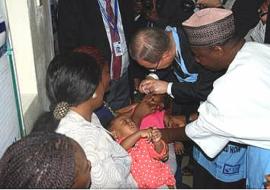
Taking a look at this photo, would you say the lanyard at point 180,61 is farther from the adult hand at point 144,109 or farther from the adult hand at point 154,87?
the adult hand at point 144,109

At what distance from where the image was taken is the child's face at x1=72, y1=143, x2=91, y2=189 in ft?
4.10

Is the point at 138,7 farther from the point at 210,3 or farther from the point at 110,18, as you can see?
the point at 210,3

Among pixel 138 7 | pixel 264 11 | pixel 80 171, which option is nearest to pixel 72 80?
pixel 80 171

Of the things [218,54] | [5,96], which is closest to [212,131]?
[218,54]

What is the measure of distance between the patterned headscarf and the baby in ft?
1.84

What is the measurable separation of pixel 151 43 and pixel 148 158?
0.72 meters

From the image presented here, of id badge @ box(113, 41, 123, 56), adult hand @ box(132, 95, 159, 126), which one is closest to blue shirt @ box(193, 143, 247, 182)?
adult hand @ box(132, 95, 159, 126)

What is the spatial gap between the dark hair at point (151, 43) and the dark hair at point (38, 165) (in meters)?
1.28

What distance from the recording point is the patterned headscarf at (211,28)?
1902 millimetres

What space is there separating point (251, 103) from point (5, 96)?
3.55ft

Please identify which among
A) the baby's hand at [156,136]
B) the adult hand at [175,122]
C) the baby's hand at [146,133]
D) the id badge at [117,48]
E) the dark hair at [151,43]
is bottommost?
the adult hand at [175,122]

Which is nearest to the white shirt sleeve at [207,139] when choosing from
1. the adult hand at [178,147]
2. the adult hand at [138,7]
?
the adult hand at [178,147]

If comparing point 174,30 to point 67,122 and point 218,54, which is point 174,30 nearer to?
point 218,54

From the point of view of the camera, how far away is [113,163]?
168 cm
